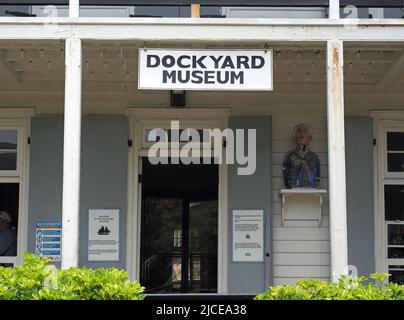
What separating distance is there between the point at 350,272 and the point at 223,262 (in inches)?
63.2

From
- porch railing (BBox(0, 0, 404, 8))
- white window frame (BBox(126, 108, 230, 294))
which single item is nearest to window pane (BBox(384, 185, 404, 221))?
white window frame (BBox(126, 108, 230, 294))

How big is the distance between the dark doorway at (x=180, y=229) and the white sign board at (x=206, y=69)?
260cm

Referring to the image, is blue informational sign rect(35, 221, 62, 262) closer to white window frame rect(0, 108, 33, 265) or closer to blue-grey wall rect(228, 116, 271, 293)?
white window frame rect(0, 108, 33, 265)

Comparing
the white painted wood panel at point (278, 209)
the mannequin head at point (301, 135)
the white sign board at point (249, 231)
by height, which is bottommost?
the white sign board at point (249, 231)

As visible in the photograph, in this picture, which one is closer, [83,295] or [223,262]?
[83,295]

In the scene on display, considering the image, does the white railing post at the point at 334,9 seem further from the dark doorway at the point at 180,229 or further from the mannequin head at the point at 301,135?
the dark doorway at the point at 180,229

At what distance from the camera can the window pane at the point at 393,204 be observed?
9.10 m

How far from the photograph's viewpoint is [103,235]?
28.9 feet

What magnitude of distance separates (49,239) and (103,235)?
68 centimetres

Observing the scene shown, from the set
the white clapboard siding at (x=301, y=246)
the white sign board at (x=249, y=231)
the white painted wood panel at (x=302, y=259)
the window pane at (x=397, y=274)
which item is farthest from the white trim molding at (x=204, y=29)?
the window pane at (x=397, y=274)

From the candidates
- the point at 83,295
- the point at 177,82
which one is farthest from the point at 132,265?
the point at 83,295

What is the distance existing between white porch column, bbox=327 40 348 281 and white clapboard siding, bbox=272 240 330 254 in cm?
212

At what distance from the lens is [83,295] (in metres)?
5.27
